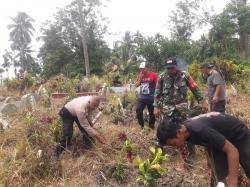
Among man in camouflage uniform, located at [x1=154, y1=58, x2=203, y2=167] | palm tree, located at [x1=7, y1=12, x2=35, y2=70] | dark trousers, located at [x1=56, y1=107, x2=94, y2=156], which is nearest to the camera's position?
man in camouflage uniform, located at [x1=154, y1=58, x2=203, y2=167]

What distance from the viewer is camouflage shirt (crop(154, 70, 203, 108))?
616 centimetres

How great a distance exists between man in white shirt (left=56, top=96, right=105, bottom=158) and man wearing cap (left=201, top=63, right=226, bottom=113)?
1960 millimetres

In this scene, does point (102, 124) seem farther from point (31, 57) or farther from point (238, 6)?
point (31, 57)

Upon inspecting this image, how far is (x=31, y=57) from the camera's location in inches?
2034

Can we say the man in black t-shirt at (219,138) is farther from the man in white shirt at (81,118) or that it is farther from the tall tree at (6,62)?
the tall tree at (6,62)

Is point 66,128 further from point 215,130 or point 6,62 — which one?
point 6,62

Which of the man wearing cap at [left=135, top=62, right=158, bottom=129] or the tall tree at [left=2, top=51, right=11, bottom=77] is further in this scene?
the tall tree at [left=2, top=51, right=11, bottom=77]

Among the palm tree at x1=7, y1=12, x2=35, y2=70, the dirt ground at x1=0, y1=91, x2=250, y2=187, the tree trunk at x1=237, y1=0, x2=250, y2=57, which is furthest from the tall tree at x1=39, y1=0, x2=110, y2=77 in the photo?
the dirt ground at x1=0, y1=91, x2=250, y2=187

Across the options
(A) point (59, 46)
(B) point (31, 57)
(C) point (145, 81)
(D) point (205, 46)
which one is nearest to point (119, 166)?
(C) point (145, 81)

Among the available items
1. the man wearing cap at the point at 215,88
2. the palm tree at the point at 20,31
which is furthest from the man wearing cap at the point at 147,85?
the palm tree at the point at 20,31

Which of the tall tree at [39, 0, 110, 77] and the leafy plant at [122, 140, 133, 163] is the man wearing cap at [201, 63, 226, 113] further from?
the tall tree at [39, 0, 110, 77]

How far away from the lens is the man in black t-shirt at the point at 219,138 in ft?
11.4

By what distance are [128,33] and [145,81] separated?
30.6 m

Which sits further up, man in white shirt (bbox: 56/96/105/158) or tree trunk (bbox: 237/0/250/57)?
tree trunk (bbox: 237/0/250/57)
